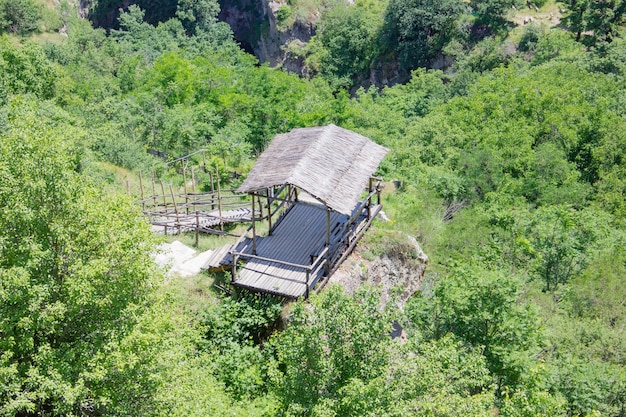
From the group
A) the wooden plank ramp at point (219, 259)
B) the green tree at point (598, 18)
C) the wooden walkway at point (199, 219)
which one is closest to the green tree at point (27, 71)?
the wooden walkway at point (199, 219)

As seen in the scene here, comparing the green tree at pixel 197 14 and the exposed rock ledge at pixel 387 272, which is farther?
the green tree at pixel 197 14

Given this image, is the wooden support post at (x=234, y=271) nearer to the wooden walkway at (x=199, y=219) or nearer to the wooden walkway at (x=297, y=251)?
the wooden walkway at (x=297, y=251)

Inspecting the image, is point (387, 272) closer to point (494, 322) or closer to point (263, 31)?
point (494, 322)

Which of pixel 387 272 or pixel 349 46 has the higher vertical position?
pixel 349 46

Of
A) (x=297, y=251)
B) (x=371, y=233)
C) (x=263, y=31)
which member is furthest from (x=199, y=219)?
(x=263, y=31)

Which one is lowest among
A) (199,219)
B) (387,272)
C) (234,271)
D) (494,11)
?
(387,272)

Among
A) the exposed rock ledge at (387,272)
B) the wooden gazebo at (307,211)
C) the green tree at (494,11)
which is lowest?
the exposed rock ledge at (387,272)

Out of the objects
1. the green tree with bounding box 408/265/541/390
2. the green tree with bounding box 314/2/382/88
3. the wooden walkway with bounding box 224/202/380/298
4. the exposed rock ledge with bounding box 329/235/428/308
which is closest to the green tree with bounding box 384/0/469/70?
the green tree with bounding box 314/2/382/88
